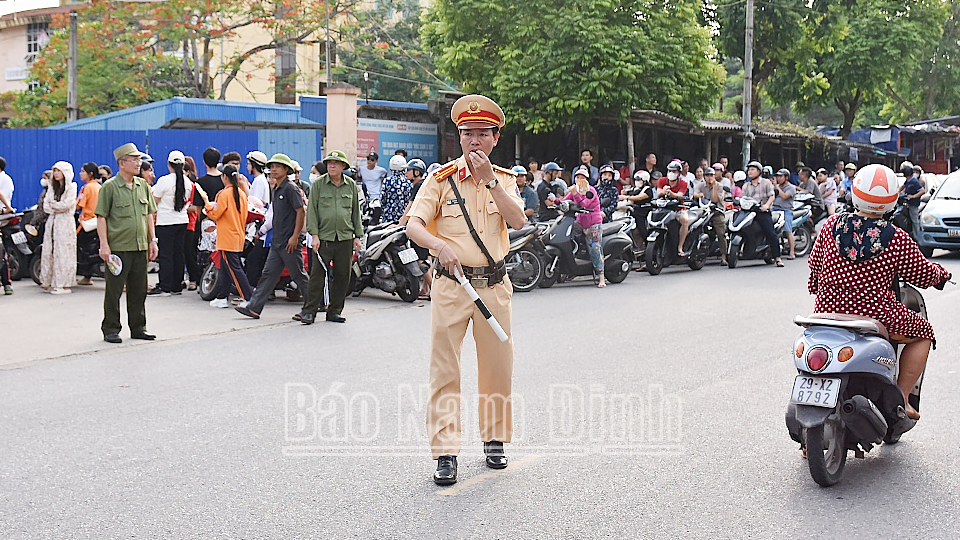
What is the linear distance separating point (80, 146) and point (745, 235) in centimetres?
1121

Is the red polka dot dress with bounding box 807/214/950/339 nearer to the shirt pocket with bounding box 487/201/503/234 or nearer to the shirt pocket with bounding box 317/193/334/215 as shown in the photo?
the shirt pocket with bounding box 487/201/503/234

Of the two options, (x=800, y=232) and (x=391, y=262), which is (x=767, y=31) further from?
(x=391, y=262)

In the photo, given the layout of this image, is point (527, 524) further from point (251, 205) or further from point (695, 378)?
point (251, 205)

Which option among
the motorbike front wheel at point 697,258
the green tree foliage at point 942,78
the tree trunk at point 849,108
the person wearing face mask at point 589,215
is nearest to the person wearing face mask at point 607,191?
the person wearing face mask at point 589,215

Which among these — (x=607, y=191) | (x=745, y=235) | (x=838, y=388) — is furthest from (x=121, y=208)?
(x=745, y=235)

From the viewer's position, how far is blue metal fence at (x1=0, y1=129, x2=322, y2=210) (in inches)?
678

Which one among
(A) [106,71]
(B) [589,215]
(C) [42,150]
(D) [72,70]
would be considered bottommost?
(B) [589,215]

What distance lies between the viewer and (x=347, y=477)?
16.0 feet

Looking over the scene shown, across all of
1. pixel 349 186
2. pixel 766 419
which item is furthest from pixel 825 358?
pixel 349 186

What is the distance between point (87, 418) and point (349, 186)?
437 cm

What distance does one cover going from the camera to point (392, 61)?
35812 mm

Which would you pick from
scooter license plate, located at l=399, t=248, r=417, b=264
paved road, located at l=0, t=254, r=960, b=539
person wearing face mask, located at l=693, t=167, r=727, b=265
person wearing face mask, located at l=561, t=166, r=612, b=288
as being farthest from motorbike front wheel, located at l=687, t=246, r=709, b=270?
paved road, located at l=0, t=254, r=960, b=539

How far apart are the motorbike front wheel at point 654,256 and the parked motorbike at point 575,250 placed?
0.85 metres

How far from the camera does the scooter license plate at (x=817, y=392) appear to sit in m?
4.62
